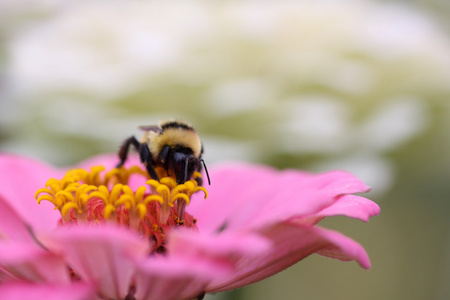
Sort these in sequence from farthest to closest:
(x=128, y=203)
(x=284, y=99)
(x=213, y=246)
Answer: (x=284, y=99), (x=128, y=203), (x=213, y=246)

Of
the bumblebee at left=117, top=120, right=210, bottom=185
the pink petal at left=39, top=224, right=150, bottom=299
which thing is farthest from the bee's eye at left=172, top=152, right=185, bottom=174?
the pink petal at left=39, top=224, right=150, bottom=299

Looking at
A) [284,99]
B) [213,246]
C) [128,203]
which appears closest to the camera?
[213,246]

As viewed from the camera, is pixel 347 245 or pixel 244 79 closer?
pixel 347 245

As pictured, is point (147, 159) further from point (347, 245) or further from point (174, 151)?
point (347, 245)

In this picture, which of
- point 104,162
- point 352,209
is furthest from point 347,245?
point 104,162

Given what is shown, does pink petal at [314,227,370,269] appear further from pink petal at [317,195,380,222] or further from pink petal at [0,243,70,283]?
pink petal at [0,243,70,283]

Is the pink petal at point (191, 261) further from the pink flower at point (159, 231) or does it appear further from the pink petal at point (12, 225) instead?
the pink petal at point (12, 225)
